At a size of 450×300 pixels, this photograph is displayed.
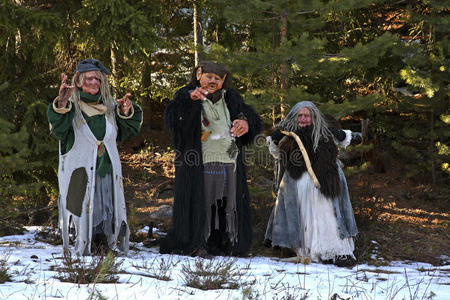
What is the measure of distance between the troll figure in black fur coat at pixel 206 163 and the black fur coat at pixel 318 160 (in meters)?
0.58

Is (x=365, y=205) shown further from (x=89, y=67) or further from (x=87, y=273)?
(x=87, y=273)

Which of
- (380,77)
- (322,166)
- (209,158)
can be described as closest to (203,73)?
(209,158)

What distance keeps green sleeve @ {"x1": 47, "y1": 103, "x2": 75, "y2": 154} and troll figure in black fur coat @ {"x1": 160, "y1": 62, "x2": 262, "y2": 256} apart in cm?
101

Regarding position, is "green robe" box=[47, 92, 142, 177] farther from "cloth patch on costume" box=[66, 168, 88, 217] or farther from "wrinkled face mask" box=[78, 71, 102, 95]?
"cloth patch on costume" box=[66, 168, 88, 217]

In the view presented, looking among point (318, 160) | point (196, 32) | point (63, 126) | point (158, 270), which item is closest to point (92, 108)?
point (63, 126)

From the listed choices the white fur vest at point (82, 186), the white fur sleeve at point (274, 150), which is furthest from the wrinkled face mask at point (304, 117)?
the white fur vest at point (82, 186)

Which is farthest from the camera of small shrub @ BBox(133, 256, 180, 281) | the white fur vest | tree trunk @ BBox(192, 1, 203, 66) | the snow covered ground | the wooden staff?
tree trunk @ BBox(192, 1, 203, 66)

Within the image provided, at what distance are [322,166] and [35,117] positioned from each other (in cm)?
486

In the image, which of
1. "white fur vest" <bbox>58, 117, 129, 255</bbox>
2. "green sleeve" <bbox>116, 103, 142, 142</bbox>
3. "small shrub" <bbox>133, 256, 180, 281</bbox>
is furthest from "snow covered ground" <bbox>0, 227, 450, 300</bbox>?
"green sleeve" <bbox>116, 103, 142, 142</bbox>

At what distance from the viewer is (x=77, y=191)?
5.39 metres

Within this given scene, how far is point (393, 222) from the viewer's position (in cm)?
932

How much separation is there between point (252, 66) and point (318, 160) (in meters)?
2.10

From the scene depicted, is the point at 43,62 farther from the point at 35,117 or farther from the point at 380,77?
the point at 380,77

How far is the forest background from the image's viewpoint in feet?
25.6
